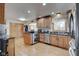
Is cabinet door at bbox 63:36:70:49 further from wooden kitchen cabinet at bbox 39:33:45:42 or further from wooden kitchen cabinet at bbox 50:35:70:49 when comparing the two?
wooden kitchen cabinet at bbox 39:33:45:42

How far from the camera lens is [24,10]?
5.72 ft

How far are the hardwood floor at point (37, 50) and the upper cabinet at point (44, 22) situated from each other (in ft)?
1.05

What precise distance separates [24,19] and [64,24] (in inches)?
25.4

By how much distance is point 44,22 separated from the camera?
180 cm

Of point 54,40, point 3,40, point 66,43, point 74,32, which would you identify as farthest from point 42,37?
point 3,40

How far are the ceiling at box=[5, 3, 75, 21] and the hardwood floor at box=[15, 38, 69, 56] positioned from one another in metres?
0.41

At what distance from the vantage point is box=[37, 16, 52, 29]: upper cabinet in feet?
5.79

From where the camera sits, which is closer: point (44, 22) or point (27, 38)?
point (44, 22)

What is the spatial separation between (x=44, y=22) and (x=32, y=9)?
29 centimetres

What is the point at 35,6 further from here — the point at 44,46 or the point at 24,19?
A: the point at 44,46

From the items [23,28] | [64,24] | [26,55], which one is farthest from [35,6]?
[26,55]

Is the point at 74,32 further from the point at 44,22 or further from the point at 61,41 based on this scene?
the point at 44,22

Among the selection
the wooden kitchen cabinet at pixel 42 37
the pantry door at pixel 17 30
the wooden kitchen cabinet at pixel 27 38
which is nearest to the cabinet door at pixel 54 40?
the wooden kitchen cabinet at pixel 42 37

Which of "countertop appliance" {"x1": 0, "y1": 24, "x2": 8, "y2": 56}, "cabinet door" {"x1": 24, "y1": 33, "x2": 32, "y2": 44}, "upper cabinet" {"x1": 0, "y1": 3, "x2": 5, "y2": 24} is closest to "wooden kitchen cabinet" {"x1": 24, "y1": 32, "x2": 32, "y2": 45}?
"cabinet door" {"x1": 24, "y1": 33, "x2": 32, "y2": 44}
